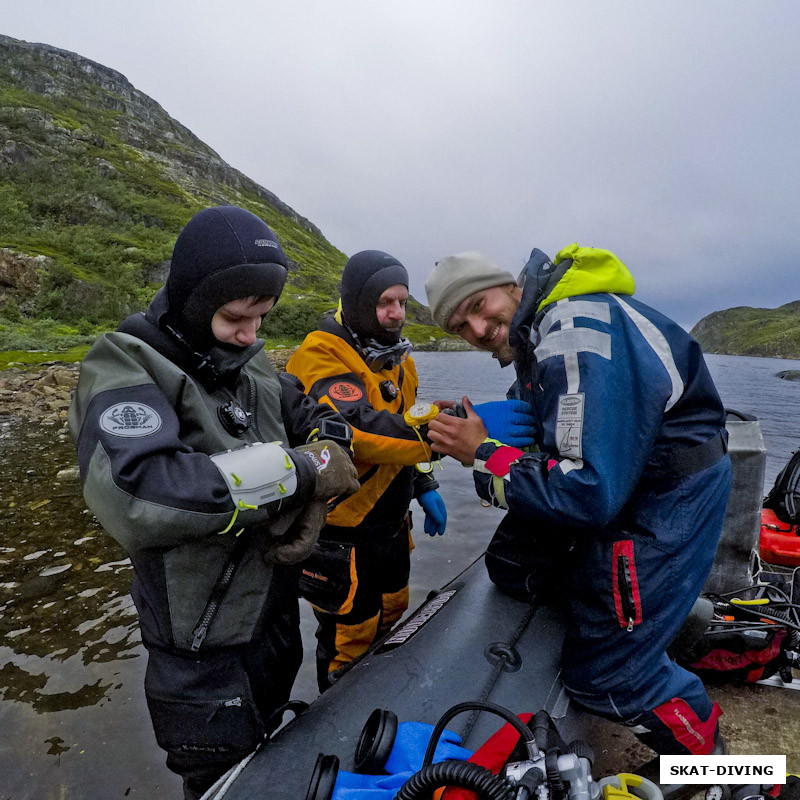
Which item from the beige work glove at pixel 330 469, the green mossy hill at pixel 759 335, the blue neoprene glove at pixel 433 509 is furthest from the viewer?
the green mossy hill at pixel 759 335

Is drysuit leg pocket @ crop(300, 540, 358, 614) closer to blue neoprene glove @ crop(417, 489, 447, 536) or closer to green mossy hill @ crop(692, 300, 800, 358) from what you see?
blue neoprene glove @ crop(417, 489, 447, 536)

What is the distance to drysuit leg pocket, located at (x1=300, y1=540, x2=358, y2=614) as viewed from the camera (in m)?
2.91

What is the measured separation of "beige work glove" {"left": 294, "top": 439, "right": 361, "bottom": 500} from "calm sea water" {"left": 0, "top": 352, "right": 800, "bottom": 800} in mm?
2497

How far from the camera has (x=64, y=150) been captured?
73.3m

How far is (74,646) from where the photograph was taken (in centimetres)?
417

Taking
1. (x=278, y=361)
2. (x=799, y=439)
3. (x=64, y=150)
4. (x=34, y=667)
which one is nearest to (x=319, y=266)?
(x=64, y=150)

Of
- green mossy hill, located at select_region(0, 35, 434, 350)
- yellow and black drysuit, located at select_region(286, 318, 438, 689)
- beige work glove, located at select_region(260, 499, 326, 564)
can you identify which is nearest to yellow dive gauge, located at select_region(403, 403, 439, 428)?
yellow and black drysuit, located at select_region(286, 318, 438, 689)

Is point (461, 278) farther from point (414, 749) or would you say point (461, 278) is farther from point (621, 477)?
point (414, 749)

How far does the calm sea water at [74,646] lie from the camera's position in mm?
2957

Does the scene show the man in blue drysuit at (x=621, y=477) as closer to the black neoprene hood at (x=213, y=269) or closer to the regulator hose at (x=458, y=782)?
the regulator hose at (x=458, y=782)

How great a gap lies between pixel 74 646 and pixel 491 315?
181 inches

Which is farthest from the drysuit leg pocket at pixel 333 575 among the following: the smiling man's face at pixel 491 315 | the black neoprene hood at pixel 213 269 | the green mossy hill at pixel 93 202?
the green mossy hill at pixel 93 202

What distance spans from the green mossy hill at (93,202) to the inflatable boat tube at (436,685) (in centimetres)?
3082

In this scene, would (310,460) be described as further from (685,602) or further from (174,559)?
(685,602)
